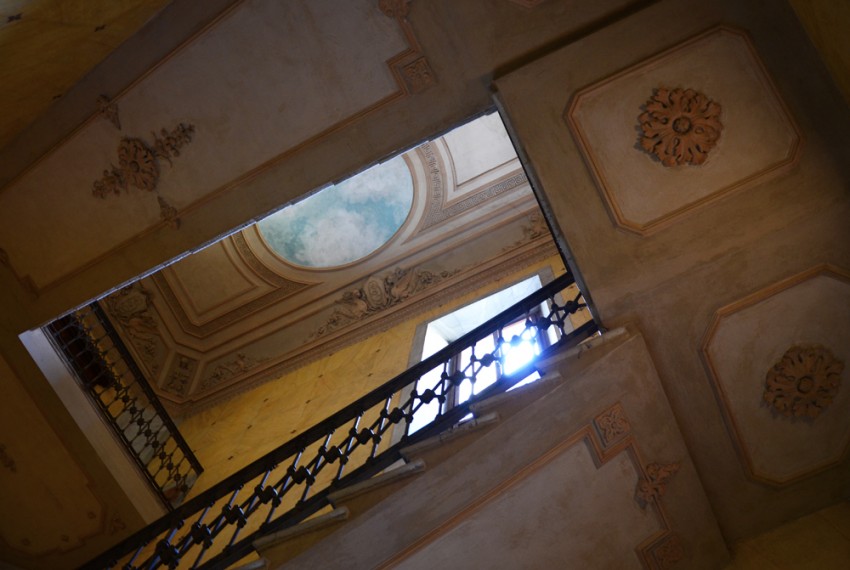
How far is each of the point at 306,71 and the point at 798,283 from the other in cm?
348

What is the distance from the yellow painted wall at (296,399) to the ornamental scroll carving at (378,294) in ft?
1.42

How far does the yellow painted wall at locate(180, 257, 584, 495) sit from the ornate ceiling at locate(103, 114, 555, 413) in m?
0.28

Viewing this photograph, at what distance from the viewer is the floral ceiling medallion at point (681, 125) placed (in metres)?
4.50

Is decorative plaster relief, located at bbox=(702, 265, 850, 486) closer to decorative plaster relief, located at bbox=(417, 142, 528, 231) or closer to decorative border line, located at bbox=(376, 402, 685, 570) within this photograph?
decorative border line, located at bbox=(376, 402, 685, 570)

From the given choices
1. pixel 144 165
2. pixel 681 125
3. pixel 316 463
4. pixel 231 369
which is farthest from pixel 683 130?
pixel 231 369

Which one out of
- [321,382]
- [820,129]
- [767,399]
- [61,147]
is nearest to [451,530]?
A: [767,399]

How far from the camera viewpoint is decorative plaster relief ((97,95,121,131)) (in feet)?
17.7

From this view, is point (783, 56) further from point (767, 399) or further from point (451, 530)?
point (451, 530)

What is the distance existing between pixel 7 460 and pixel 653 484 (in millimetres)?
5877

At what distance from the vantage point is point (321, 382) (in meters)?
8.99

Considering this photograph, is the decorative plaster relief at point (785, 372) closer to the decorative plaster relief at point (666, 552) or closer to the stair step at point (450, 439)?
the decorative plaster relief at point (666, 552)

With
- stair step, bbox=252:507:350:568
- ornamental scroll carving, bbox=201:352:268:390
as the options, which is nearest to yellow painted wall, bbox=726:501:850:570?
stair step, bbox=252:507:350:568

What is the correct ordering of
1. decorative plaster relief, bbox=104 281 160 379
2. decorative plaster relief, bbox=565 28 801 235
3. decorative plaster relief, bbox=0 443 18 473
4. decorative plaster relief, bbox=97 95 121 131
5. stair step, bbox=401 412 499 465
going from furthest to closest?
decorative plaster relief, bbox=104 281 160 379 → decorative plaster relief, bbox=0 443 18 473 → decorative plaster relief, bbox=97 95 121 131 → decorative plaster relief, bbox=565 28 801 235 → stair step, bbox=401 412 499 465

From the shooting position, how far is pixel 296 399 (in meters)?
8.86
